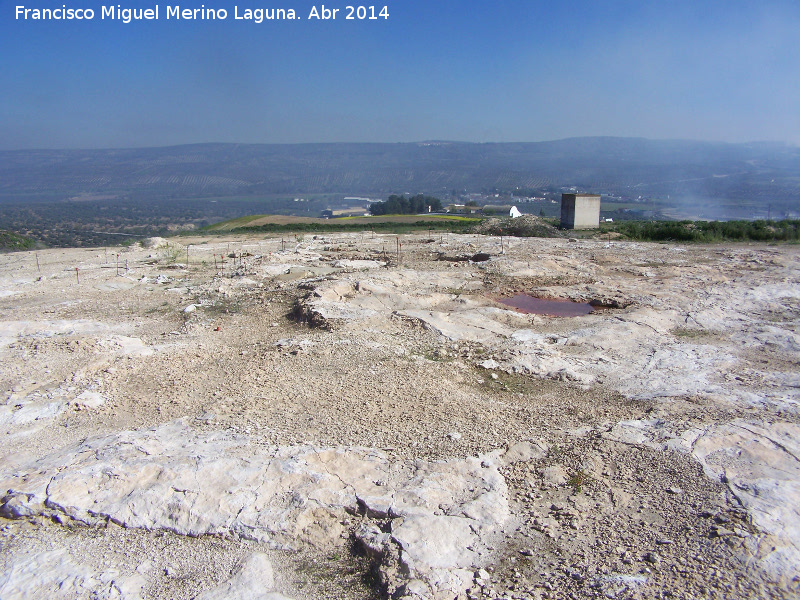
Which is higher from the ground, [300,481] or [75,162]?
[75,162]

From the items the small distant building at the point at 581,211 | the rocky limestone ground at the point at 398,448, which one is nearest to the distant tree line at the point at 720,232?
the small distant building at the point at 581,211

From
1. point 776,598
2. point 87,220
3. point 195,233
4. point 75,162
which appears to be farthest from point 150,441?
point 75,162

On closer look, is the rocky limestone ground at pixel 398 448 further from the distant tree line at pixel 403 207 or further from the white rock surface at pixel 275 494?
the distant tree line at pixel 403 207

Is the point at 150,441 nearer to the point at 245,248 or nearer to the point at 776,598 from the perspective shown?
the point at 776,598

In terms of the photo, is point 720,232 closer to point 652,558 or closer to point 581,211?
point 581,211

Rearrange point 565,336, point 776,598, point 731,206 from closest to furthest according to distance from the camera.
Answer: point 776,598, point 565,336, point 731,206


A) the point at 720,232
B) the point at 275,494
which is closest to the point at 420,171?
the point at 720,232

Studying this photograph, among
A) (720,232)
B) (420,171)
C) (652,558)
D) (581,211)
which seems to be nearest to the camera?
(652,558)
